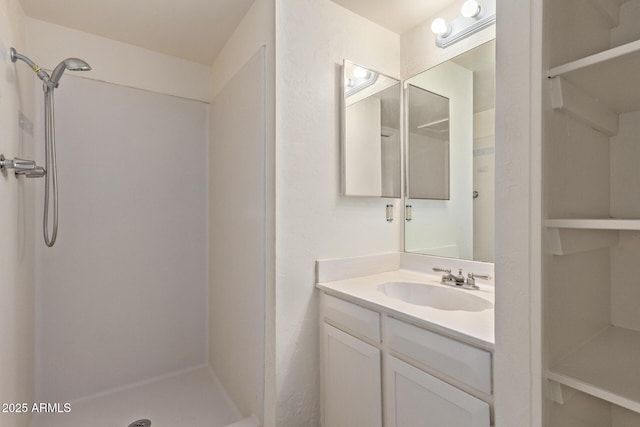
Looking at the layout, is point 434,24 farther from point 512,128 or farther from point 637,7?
point 512,128

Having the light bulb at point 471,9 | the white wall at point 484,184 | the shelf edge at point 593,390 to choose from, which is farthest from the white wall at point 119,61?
the shelf edge at point 593,390

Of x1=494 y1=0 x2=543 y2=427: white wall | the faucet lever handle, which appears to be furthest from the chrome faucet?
x1=494 y1=0 x2=543 y2=427: white wall

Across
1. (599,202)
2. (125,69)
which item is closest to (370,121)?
(599,202)

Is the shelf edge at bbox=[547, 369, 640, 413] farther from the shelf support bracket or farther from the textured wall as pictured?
the textured wall

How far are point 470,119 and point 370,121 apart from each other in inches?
21.1

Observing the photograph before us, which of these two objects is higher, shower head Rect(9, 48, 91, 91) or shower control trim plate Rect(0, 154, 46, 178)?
shower head Rect(9, 48, 91, 91)

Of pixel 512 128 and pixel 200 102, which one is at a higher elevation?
pixel 200 102

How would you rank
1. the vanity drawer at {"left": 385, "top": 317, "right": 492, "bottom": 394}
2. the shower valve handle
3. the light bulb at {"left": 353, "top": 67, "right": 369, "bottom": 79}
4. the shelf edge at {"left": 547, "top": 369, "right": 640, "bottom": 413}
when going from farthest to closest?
the light bulb at {"left": 353, "top": 67, "right": 369, "bottom": 79}, the shower valve handle, the vanity drawer at {"left": 385, "top": 317, "right": 492, "bottom": 394}, the shelf edge at {"left": 547, "top": 369, "right": 640, "bottom": 413}

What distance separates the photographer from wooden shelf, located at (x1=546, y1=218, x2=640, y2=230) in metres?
0.65

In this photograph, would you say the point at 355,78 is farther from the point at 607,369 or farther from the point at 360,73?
the point at 607,369

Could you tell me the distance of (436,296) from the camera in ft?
5.00

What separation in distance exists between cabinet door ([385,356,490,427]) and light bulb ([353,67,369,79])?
1.45m

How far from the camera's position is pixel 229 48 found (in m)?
2.04

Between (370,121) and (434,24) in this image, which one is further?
(370,121)
